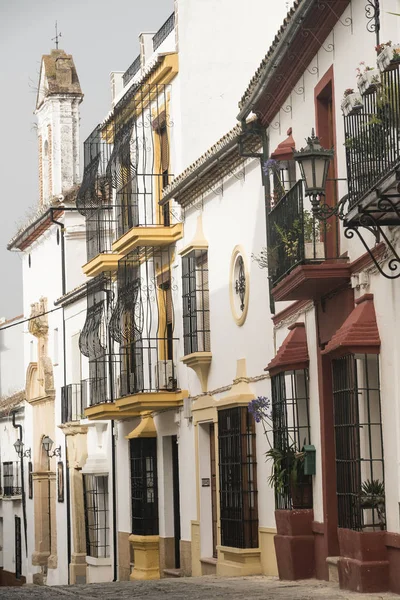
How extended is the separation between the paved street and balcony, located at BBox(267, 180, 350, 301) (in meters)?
3.13

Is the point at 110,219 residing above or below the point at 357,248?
above

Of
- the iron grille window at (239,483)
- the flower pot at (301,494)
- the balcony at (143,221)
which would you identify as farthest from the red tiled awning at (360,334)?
the balcony at (143,221)

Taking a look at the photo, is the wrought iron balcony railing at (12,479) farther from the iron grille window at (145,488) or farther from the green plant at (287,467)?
the green plant at (287,467)

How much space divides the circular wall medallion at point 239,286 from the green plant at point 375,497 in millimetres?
6572

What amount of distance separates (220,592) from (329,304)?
135 inches

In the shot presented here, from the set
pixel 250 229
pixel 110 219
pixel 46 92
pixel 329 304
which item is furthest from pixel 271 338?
pixel 46 92

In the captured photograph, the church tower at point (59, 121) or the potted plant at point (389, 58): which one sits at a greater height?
the church tower at point (59, 121)

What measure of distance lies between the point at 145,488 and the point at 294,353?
9.53 m

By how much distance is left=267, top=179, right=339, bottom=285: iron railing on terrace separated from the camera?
48.4ft

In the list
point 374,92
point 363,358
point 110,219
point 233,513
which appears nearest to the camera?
point 374,92

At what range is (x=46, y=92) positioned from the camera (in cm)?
3594

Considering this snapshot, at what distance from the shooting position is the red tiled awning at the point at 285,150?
16922 millimetres

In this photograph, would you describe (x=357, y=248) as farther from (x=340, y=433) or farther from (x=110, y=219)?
(x=110, y=219)

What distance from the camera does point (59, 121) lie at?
35812mm
